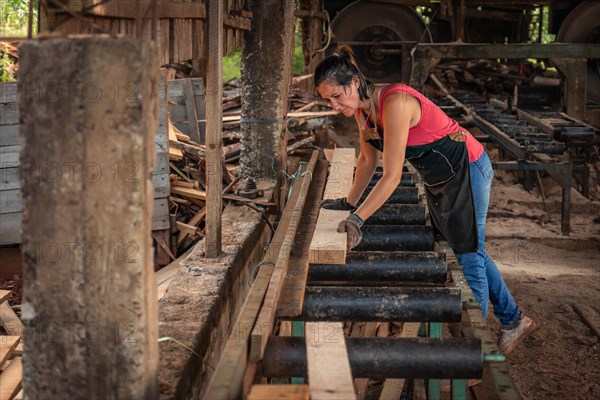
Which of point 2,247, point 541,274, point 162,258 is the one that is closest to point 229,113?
point 162,258

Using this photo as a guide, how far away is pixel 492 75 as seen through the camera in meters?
14.7

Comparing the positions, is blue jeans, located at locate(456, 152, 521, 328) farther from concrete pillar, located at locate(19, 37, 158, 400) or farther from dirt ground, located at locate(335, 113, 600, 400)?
concrete pillar, located at locate(19, 37, 158, 400)

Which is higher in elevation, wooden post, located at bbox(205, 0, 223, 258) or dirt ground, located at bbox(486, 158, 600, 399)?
wooden post, located at bbox(205, 0, 223, 258)

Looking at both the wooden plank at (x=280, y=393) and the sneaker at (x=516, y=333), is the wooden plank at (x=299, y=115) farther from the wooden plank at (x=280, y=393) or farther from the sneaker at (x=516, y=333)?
the wooden plank at (x=280, y=393)

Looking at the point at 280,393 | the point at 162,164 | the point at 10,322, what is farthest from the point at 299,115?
the point at 280,393

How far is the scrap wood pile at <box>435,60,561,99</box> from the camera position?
14.4 meters

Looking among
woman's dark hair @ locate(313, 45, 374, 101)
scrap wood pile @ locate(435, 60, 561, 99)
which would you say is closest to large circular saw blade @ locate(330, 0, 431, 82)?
scrap wood pile @ locate(435, 60, 561, 99)

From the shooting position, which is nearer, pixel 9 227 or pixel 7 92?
pixel 7 92

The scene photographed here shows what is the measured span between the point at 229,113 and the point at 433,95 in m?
4.71

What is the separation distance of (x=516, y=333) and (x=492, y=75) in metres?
11.1

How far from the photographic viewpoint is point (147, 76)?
231 centimetres

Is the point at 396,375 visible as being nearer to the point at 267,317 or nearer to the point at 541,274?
the point at 267,317

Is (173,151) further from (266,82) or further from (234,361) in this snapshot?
(234,361)

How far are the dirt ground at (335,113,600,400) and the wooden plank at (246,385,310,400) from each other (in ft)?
9.30
